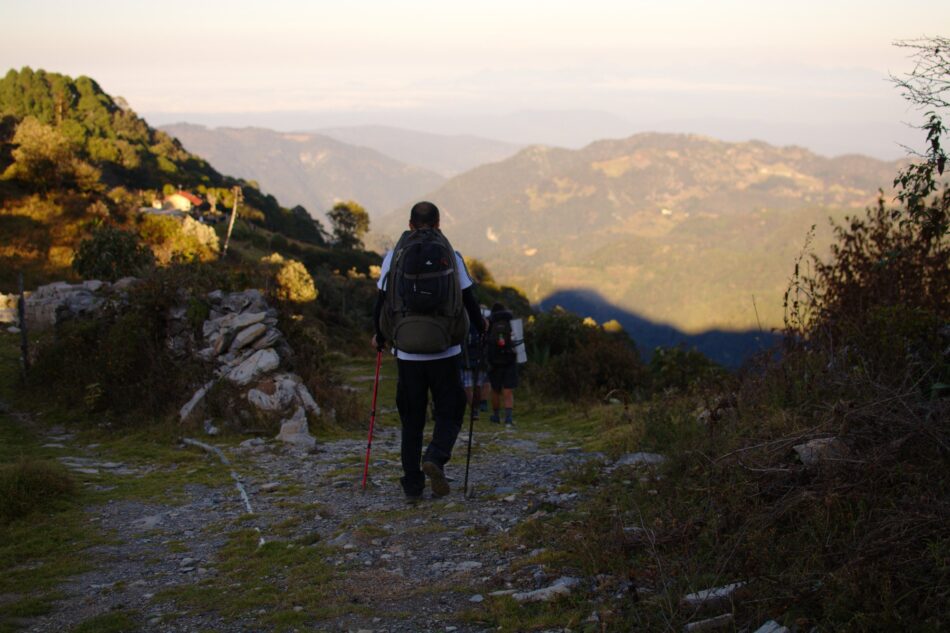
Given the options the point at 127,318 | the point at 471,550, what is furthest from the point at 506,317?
the point at 471,550

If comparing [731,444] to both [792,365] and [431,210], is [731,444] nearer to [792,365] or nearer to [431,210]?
[792,365]

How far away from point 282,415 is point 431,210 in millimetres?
4406

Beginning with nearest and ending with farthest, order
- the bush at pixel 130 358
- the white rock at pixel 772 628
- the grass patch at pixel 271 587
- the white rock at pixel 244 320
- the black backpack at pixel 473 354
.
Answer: the white rock at pixel 772 628 < the grass patch at pixel 271 587 < the black backpack at pixel 473 354 < the bush at pixel 130 358 < the white rock at pixel 244 320

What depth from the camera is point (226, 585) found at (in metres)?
4.70

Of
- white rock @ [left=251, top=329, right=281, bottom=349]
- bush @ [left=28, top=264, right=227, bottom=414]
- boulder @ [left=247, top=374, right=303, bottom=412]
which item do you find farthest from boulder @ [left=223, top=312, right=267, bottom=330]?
boulder @ [left=247, top=374, right=303, bottom=412]

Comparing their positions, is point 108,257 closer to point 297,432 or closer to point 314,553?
point 297,432

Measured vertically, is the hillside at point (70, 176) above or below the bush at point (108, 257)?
above

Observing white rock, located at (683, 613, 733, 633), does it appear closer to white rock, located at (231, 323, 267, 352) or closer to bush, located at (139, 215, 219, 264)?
white rock, located at (231, 323, 267, 352)

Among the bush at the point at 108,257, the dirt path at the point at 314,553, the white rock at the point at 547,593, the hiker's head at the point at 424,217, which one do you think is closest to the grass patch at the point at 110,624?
the dirt path at the point at 314,553

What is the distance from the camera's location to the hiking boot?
20.3ft

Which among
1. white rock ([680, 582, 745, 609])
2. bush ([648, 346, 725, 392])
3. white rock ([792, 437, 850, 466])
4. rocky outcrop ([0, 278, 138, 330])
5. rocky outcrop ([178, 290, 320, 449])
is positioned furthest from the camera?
bush ([648, 346, 725, 392])

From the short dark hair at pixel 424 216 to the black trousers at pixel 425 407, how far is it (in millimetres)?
1058

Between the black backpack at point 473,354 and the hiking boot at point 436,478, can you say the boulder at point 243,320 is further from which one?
the hiking boot at point 436,478

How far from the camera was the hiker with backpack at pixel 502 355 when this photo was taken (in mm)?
11844
